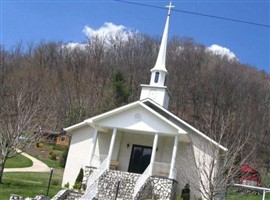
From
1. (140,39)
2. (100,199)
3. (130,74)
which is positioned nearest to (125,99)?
(130,74)

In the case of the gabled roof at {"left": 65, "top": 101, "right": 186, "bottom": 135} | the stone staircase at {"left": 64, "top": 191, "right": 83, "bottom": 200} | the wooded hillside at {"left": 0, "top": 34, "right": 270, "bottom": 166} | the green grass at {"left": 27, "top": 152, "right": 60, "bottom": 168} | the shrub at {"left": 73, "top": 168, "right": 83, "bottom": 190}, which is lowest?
the stone staircase at {"left": 64, "top": 191, "right": 83, "bottom": 200}

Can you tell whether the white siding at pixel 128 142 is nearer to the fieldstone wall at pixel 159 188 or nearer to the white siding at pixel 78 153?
the white siding at pixel 78 153

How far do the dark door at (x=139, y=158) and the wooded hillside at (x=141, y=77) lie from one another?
29197mm

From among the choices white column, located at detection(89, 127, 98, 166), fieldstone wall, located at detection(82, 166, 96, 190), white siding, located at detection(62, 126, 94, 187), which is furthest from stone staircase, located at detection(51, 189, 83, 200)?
white siding, located at detection(62, 126, 94, 187)

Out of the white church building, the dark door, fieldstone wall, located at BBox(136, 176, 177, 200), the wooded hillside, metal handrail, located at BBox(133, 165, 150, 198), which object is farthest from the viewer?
the wooded hillside

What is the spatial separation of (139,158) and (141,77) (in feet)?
133

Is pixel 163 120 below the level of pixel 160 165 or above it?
above

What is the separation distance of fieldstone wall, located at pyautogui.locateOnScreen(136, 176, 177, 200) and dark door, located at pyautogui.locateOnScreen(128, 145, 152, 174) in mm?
2989

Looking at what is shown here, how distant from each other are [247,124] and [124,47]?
25458 mm

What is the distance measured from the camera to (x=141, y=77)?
64750 mm

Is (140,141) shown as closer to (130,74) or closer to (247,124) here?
(247,124)

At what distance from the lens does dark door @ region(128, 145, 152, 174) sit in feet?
80.8

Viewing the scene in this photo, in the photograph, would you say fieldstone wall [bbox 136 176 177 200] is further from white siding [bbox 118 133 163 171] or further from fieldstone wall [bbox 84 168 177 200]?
white siding [bbox 118 133 163 171]

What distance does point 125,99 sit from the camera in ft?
163
